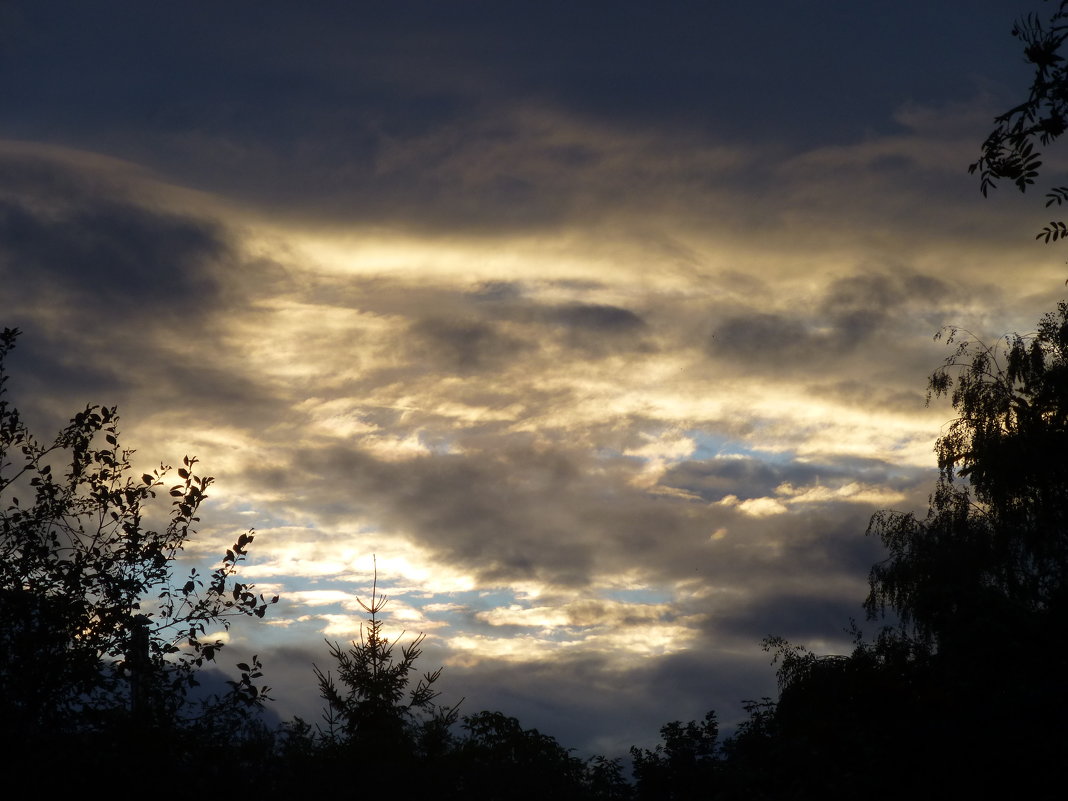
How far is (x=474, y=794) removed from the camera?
19.3 m

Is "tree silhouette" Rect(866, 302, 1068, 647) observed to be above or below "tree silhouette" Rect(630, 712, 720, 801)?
above

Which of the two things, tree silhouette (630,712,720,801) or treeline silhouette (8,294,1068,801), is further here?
tree silhouette (630,712,720,801)

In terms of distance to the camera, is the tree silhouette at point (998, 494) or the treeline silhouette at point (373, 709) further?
the tree silhouette at point (998, 494)

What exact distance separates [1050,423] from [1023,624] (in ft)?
51.0

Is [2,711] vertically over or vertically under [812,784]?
over

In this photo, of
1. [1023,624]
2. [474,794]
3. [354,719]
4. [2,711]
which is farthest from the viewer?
[354,719]

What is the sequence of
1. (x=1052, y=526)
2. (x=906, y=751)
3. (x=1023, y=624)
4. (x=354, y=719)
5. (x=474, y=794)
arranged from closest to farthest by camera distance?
(x=906, y=751) < (x=1023, y=624) < (x=474, y=794) < (x=354, y=719) < (x=1052, y=526)

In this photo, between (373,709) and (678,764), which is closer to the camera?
(373,709)

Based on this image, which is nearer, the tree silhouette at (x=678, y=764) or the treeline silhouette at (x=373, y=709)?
the treeline silhouette at (x=373, y=709)

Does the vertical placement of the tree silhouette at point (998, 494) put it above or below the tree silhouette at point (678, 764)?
above

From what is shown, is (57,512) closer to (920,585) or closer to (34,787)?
(34,787)

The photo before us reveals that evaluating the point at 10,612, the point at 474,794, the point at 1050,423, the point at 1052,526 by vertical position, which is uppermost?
the point at 1050,423

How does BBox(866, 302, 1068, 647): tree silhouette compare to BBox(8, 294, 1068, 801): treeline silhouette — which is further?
BBox(866, 302, 1068, 647): tree silhouette

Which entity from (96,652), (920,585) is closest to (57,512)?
(96,652)
